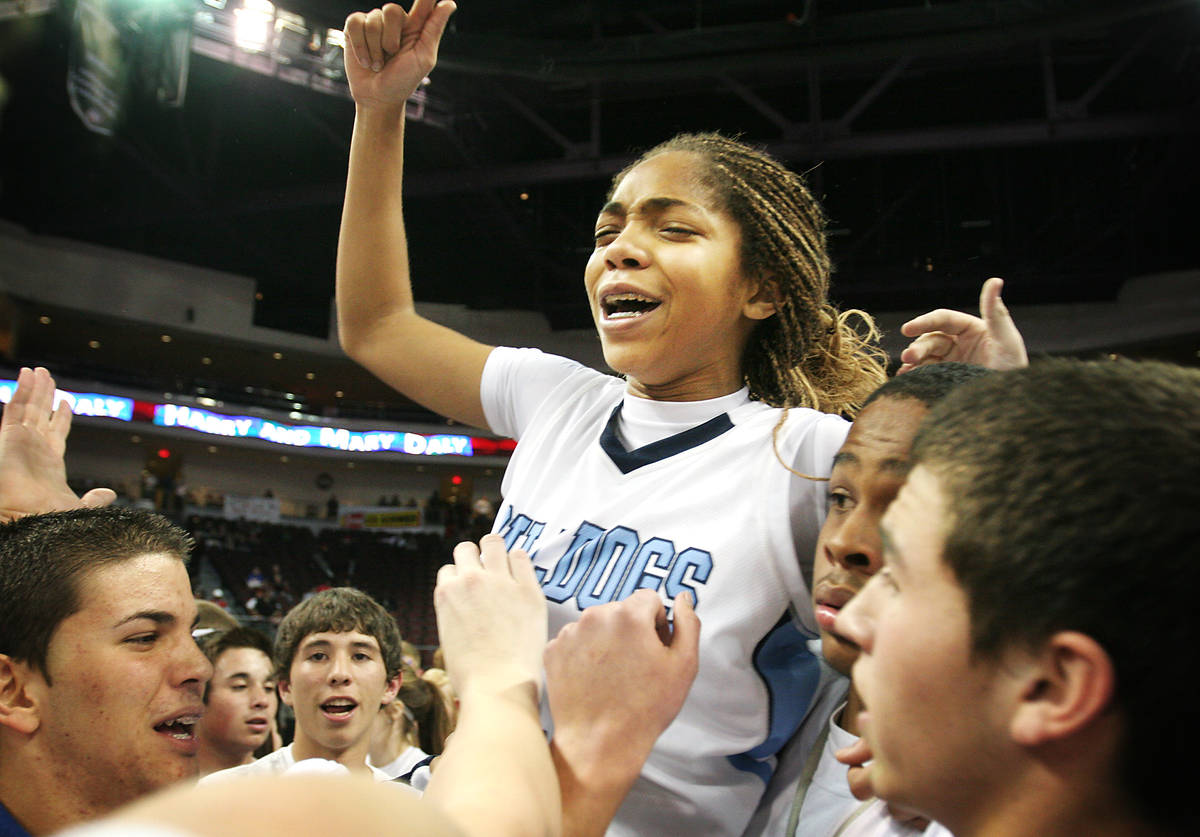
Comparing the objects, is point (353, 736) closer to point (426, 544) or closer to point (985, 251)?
point (985, 251)

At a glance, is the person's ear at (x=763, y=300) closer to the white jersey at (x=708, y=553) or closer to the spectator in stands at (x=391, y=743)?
the white jersey at (x=708, y=553)

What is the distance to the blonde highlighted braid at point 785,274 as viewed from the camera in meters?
1.44

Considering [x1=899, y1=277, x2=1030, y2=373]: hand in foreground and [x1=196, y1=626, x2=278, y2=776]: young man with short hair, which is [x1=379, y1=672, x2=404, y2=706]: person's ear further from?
[x1=899, y1=277, x2=1030, y2=373]: hand in foreground

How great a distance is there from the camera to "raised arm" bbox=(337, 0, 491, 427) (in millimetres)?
1561

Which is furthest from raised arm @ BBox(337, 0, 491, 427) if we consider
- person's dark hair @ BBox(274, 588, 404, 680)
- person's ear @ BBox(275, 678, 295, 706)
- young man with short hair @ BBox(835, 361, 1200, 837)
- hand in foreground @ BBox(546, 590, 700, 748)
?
person's ear @ BBox(275, 678, 295, 706)

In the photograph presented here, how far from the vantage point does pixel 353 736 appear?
113 inches

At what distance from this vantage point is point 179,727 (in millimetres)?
1610

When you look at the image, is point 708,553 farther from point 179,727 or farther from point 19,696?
point 19,696

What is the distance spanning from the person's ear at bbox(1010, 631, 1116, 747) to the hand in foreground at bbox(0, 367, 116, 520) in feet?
6.34

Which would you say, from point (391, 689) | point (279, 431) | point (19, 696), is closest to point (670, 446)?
point (19, 696)

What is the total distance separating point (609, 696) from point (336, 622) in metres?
2.29

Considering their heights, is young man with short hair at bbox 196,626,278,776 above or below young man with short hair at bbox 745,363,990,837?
below

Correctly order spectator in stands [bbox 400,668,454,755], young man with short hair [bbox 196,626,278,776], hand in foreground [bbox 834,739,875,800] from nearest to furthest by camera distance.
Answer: hand in foreground [bbox 834,739,875,800] → young man with short hair [bbox 196,626,278,776] → spectator in stands [bbox 400,668,454,755]

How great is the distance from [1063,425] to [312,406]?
2123cm
